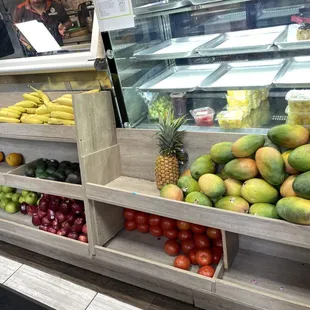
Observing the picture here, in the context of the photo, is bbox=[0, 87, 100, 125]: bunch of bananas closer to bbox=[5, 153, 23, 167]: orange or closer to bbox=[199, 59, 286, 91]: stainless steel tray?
bbox=[5, 153, 23, 167]: orange

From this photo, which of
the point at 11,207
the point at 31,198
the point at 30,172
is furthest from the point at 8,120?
the point at 11,207

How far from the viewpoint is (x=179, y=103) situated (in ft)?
6.09

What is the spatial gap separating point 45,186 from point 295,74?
5.13 feet

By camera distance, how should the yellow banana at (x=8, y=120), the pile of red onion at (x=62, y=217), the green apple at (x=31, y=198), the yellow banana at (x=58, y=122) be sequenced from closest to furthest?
1. the yellow banana at (x=58, y=122)
2. the pile of red onion at (x=62, y=217)
3. the yellow banana at (x=8, y=120)
4. the green apple at (x=31, y=198)

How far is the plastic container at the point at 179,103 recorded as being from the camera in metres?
1.84

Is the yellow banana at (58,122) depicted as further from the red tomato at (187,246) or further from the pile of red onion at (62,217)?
the red tomato at (187,246)

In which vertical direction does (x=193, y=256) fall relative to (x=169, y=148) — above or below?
below

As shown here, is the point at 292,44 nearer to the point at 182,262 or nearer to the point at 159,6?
the point at 159,6

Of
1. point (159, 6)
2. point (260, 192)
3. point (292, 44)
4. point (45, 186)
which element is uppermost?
point (159, 6)

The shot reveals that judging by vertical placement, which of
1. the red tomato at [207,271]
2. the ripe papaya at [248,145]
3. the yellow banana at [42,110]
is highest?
the yellow banana at [42,110]

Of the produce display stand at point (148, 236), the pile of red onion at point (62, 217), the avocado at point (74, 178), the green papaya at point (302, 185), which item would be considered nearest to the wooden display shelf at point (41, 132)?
the produce display stand at point (148, 236)

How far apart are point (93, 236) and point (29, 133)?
81 centimetres

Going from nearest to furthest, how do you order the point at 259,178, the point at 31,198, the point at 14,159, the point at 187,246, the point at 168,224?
the point at 259,178
the point at 187,246
the point at 168,224
the point at 31,198
the point at 14,159

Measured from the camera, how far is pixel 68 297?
1711 mm
